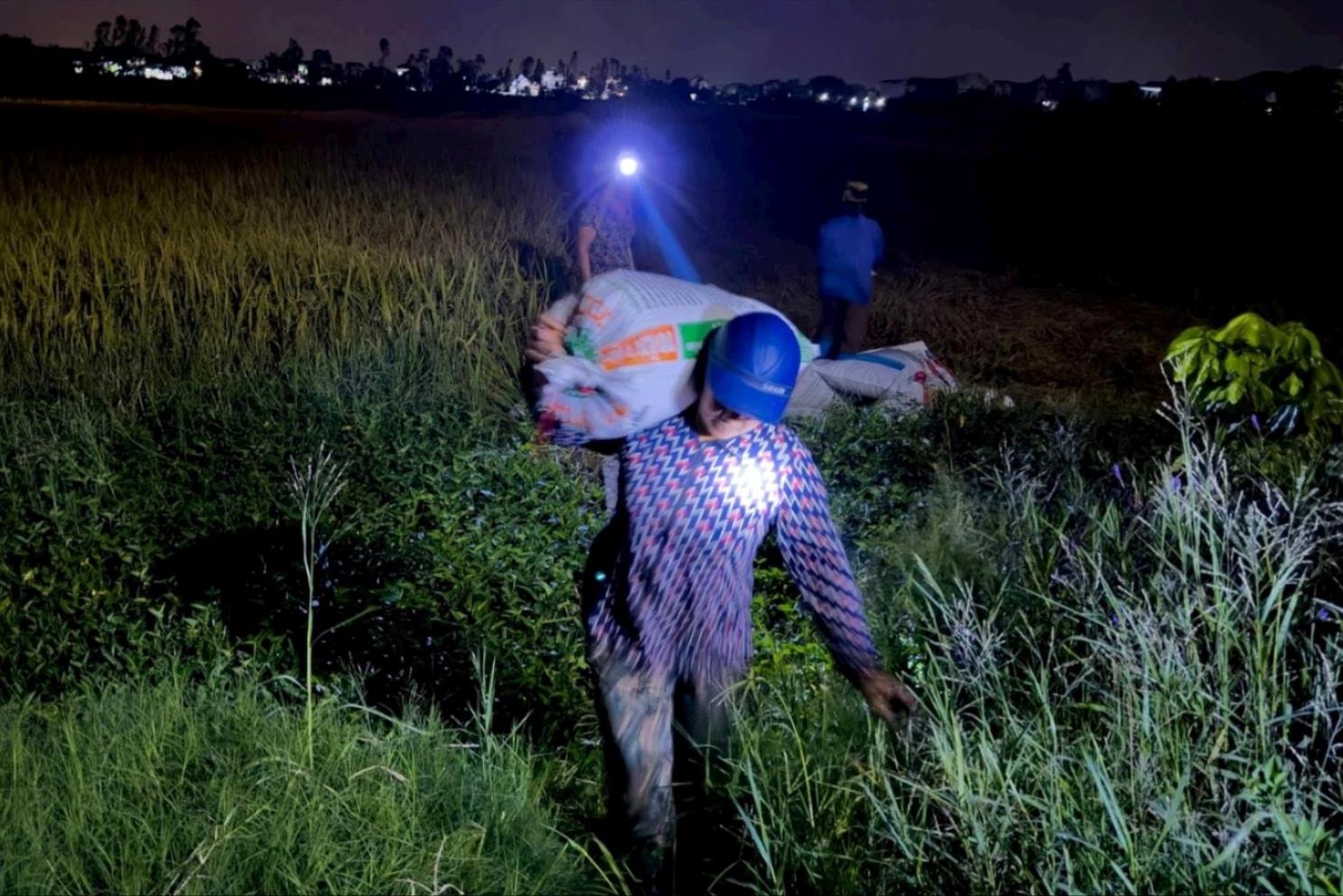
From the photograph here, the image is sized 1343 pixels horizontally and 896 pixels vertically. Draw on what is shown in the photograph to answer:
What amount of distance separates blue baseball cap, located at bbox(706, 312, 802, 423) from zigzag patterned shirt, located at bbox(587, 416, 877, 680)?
0.18 meters

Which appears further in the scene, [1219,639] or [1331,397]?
[1331,397]

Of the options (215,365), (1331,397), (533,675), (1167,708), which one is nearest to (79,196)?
(215,365)

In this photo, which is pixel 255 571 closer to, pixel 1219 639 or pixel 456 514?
pixel 456 514

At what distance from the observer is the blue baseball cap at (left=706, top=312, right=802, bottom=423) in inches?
99.5

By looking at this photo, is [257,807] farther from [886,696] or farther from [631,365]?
[886,696]

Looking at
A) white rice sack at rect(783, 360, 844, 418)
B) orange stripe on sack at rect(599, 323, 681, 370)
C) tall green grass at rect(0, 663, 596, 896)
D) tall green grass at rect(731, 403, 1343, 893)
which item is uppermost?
orange stripe on sack at rect(599, 323, 681, 370)

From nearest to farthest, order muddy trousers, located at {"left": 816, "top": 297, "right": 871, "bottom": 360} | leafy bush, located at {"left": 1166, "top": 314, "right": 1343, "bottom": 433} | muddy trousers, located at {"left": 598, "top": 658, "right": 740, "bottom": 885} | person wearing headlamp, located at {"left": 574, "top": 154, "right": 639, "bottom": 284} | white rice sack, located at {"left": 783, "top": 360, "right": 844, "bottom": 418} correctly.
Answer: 1. muddy trousers, located at {"left": 598, "top": 658, "right": 740, "bottom": 885}
2. leafy bush, located at {"left": 1166, "top": 314, "right": 1343, "bottom": 433}
3. white rice sack, located at {"left": 783, "top": 360, "right": 844, "bottom": 418}
4. person wearing headlamp, located at {"left": 574, "top": 154, "right": 639, "bottom": 284}
5. muddy trousers, located at {"left": 816, "top": 297, "right": 871, "bottom": 360}

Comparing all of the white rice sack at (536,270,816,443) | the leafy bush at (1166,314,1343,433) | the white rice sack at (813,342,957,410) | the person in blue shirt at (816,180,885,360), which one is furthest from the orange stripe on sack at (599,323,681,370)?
the person in blue shirt at (816,180,885,360)

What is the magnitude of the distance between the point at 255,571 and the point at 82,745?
55.5 inches

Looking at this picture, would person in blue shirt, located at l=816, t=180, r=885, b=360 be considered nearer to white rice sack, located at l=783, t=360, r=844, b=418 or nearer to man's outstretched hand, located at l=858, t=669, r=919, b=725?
white rice sack, located at l=783, t=360, r=844, b=418

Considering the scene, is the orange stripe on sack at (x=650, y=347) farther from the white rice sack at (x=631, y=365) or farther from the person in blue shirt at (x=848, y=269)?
the person in blue shirt at (x=848, y=269)

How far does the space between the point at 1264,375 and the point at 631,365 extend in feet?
11.3

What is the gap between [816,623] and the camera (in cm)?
282

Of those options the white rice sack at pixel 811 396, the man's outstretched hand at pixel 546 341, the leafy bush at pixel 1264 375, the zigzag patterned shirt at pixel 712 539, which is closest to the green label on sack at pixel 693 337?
the zigzag patterned shirt at pixel 712 539
